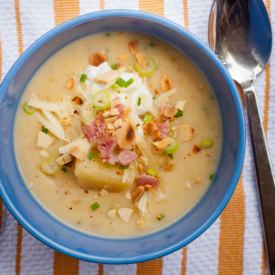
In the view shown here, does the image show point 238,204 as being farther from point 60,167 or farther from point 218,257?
point 60,167

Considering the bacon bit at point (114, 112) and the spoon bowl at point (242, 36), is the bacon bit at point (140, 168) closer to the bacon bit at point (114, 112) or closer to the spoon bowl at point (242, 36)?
the bacon bit at point (114, 112)

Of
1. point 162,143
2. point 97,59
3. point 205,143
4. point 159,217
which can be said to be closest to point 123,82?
point 97,59

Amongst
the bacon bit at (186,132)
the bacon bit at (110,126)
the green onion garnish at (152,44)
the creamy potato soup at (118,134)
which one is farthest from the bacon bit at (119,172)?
the green onion garnish at (152,44)

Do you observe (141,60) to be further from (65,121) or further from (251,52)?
(251,52)

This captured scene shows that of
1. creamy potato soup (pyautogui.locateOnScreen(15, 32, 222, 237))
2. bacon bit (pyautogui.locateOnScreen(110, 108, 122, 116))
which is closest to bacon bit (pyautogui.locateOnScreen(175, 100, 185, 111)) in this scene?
creamy potato soup (pyautogui.locateOnScreen(15, 32, 222, 237))

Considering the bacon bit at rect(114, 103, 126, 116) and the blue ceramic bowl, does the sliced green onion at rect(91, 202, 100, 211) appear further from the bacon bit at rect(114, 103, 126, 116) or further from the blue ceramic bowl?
the bacon bit at rect(114, 103, 126, 116)

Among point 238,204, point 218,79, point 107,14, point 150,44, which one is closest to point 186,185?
point 238,204
